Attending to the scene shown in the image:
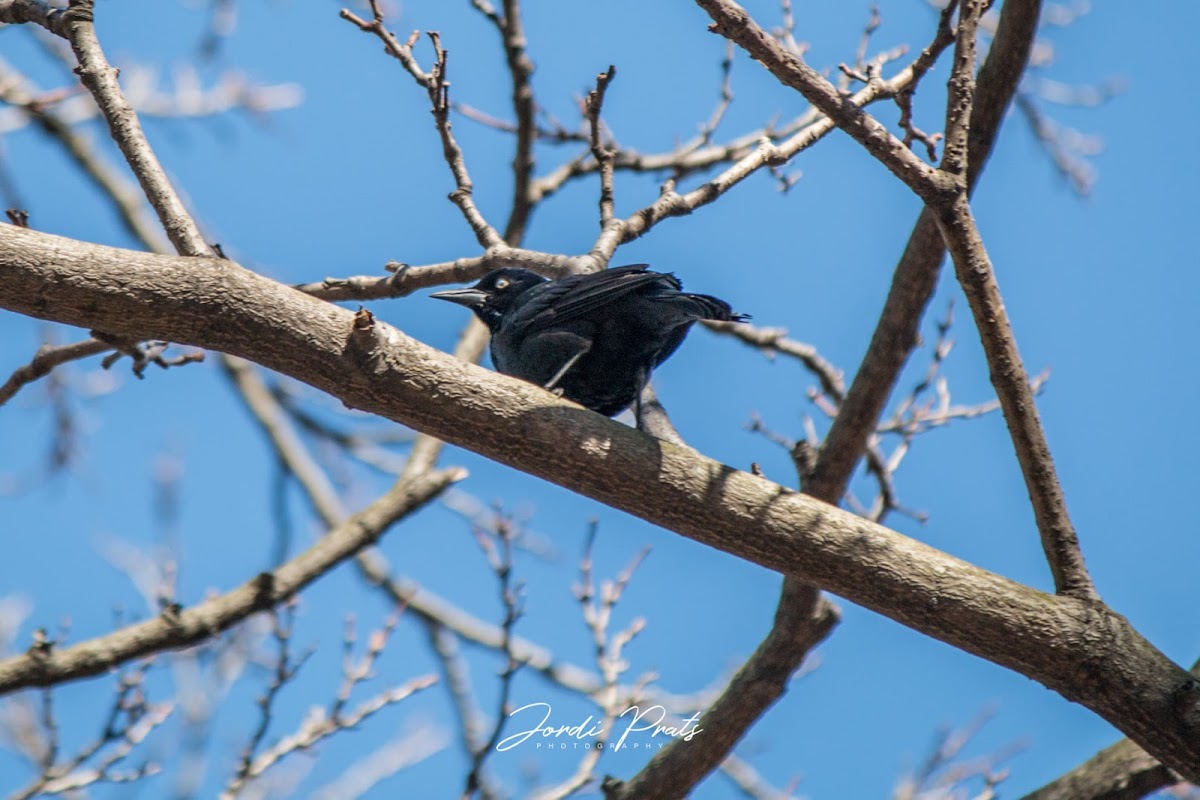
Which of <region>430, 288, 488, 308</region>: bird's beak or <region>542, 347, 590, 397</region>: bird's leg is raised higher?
<region>430, 288, 488, 308</region>: bird's beak

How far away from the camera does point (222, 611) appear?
464 centimetres

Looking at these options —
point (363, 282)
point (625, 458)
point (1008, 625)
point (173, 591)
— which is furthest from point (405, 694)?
point (1008, 625)

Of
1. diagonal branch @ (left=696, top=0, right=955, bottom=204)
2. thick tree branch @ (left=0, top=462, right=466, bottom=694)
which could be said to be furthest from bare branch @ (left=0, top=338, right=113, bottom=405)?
diagonal branch @ (left=696, top=0, right=955, bottom=204)

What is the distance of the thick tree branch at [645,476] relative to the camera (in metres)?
2.91

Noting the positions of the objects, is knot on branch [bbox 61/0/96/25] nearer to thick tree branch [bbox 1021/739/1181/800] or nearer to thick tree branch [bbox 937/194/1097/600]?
thick tree branch [bbox 937/194/1097/600]

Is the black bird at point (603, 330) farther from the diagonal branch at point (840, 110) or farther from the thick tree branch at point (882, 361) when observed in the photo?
the diagonal branch at point (840, 110)

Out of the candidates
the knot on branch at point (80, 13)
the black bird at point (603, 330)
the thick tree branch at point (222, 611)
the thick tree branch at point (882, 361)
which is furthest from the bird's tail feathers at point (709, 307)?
the knot on branch at point (80, 13)

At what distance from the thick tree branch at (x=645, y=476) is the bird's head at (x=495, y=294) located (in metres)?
1.87

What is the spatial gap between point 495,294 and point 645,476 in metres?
2.10

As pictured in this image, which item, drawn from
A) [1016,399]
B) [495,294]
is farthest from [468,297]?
[1016,399]

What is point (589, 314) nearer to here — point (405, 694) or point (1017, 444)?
point (1017, 444)

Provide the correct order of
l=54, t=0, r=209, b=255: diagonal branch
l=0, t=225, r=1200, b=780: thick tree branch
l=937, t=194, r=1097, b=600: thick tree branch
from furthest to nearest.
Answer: l=54, t=0, r=209, b=255: diagonal branch → l=937, t=194, r=1097, b=600: thick tree branch → l=0, t=225, r=1200, b=780: thick tree branch

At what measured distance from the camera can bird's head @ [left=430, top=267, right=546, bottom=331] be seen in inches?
194

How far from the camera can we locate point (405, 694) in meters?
5.24
